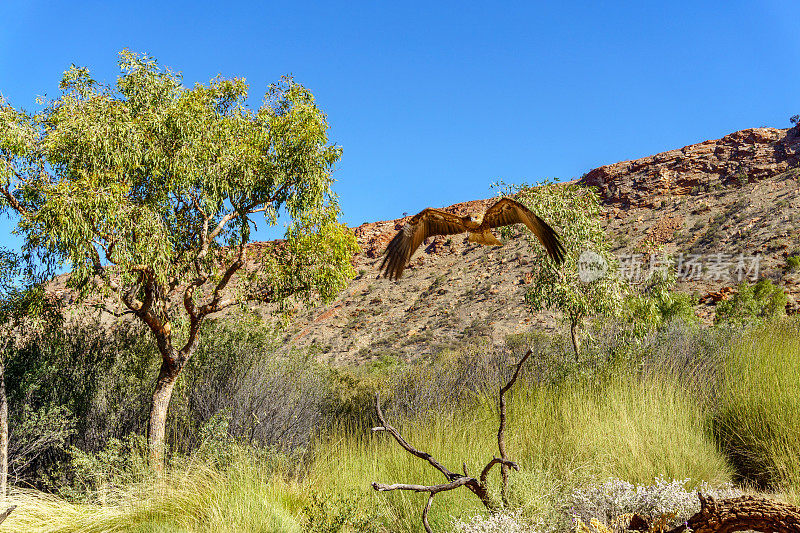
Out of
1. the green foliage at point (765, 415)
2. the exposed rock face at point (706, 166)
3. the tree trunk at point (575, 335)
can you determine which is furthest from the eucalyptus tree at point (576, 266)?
the exposed rock face at point (706, 166)

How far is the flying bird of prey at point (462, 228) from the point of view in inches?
154

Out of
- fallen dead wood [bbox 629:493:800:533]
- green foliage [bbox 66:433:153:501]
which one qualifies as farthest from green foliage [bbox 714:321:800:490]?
green foliage [bbox 66:433:153:501]

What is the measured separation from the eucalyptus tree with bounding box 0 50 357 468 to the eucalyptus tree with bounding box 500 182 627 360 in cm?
297

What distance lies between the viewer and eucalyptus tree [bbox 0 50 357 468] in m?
6.94

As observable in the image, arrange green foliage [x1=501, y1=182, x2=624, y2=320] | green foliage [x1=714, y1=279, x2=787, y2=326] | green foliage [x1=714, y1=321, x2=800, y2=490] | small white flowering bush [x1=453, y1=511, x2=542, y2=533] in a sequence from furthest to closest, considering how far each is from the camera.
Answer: green foliage [x1=714, y1=279, x2=787, y2=326]
green foliage [x1=501, y1=182, x2=624, y2=320]
green foliage [x1=714, y1=321, x2=800, y2=490]
small white flowering bush [x1=453, y1=511, x2=542, y2=533]

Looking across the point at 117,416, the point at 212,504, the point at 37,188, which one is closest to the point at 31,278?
the point at 37,188

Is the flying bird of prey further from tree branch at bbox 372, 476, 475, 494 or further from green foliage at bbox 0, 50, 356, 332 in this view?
green foliage at bbox 0, 50, 356, 332

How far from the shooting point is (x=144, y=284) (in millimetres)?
7840

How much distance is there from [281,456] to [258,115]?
4936 millimetres

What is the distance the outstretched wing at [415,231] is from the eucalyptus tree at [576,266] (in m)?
4.77

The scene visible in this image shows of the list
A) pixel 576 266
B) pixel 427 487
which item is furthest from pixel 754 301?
pixel 427 487

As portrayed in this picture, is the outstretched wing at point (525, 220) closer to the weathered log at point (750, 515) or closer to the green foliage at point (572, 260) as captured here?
the weathered log at point (750, 515)

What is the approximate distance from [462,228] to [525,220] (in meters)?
0.44

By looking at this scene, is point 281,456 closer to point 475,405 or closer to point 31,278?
point 475,405
